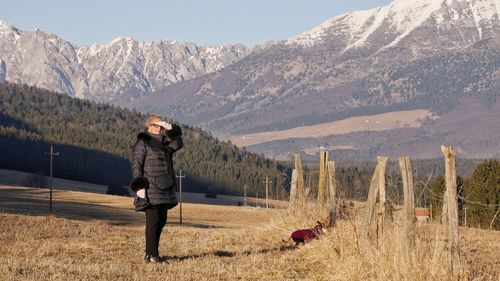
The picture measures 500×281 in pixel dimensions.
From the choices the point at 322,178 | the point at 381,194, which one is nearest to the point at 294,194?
the point at 322,178

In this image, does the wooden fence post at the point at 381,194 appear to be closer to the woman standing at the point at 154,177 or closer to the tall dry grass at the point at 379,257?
the tall dry grass at the point at 379,257

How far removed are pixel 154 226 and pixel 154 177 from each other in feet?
2.99

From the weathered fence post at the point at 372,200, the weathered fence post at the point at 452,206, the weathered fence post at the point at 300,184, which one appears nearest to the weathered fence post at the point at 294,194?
the weathered fence post at the point at 300,184

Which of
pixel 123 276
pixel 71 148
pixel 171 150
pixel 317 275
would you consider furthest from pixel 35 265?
pixel 71 148

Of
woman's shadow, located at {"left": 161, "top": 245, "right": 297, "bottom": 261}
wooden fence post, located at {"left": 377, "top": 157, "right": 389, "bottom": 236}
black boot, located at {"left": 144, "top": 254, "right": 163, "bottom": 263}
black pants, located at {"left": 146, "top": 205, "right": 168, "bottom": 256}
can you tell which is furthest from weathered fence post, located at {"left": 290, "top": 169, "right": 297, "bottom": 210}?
black boot, located at {"left": 144, "top": 254, "right": 163, "bottom": 263}

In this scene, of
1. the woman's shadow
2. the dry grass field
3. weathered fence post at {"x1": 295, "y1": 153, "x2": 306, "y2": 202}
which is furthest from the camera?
weathered fence post at {"x1": 295, "y1": 153, "x2": 306, "y2": 202}

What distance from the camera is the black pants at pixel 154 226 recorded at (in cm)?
1534

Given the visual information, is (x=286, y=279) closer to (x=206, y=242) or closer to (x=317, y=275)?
(x=317, y=275)

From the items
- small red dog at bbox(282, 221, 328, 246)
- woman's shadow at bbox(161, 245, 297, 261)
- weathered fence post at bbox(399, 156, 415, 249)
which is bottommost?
woman's shadow at bbox(161, 245, 297, 261)

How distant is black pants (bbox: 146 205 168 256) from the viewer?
15.3 metres

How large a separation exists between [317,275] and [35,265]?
181 inches

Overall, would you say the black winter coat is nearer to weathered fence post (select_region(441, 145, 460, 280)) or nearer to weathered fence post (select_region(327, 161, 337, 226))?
weathered fence post (select_region(327, 161, 337, 226))

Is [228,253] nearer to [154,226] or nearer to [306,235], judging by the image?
[306,235]

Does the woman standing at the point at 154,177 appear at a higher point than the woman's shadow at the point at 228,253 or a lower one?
higher
